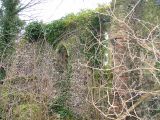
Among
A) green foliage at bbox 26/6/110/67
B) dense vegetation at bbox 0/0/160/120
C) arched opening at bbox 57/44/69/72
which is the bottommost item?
dense vegetation at bbox 0/0/160/120

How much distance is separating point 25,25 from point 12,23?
3.78ft

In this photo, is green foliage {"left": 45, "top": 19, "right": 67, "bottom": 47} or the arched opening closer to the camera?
the arched opening

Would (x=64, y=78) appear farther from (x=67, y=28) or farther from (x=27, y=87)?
(x=67, y=28)

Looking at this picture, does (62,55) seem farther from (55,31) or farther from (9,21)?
(9,21)

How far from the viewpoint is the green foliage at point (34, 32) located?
19.9 m

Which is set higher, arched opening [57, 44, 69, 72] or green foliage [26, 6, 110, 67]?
green foliage [26, 6, 110, 67]

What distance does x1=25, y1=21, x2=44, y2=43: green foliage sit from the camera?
1994cm

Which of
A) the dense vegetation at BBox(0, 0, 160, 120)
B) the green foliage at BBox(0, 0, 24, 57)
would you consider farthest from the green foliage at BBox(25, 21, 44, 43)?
the dense vegetation at BBox(0, 0, 160, 120)

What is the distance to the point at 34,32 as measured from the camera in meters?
20.0

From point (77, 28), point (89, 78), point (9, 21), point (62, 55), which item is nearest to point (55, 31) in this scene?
point (62, 55)

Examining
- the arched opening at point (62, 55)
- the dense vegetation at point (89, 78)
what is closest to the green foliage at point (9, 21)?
the arched opening at point (62, 55)

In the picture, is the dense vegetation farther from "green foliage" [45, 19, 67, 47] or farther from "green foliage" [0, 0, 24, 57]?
"green foliage" [0, 0, 24, 57]

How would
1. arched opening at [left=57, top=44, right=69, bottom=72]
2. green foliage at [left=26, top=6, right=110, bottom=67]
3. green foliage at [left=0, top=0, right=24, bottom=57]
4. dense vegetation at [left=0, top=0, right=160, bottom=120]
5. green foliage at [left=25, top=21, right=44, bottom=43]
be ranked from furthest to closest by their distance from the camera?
green foliage at [left=25, top=21, right=44, bottom=43], green foliage at [left=0, top=0, right=24, bottom=57], arched opening at [left=57, top=44, right=69, bottom=72], green foliage at [left=26, top=6, right=110, bottom=67], dense vegetation at [left=0, top=0, right=160, bottom=120]

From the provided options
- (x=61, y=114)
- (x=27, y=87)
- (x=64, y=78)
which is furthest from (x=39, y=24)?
(x=27, y=87)
